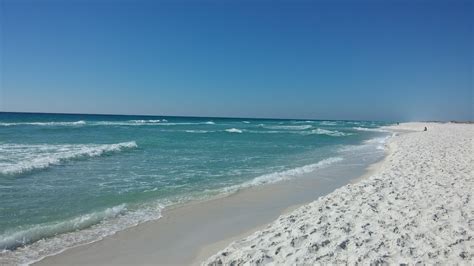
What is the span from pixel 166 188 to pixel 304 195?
3878 millimetres

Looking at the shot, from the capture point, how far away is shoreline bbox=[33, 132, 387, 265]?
535 cm

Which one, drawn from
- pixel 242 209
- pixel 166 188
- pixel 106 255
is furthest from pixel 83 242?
pixel 166 188

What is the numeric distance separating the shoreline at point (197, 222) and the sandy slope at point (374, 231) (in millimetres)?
642

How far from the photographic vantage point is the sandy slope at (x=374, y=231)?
14.9 ft

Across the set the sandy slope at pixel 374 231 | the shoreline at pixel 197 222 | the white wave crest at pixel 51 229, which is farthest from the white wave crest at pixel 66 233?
the sandy slope at pixel 374 231

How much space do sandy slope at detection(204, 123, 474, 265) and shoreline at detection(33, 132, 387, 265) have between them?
642 millimetres

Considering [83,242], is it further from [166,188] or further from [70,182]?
[70,182]

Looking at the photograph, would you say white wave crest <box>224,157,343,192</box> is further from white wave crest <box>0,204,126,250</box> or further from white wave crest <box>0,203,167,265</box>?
white wave crest <box>0,204,126,250</box>

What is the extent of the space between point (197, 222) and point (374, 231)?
135 inches

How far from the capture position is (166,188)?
32.9ft

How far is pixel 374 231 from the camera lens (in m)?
5.31

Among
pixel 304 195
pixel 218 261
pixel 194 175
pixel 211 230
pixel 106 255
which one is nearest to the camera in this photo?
pixel 218 261

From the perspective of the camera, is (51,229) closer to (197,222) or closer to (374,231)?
(197,222)

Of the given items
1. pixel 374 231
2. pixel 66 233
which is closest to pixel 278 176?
pixel 374 231
